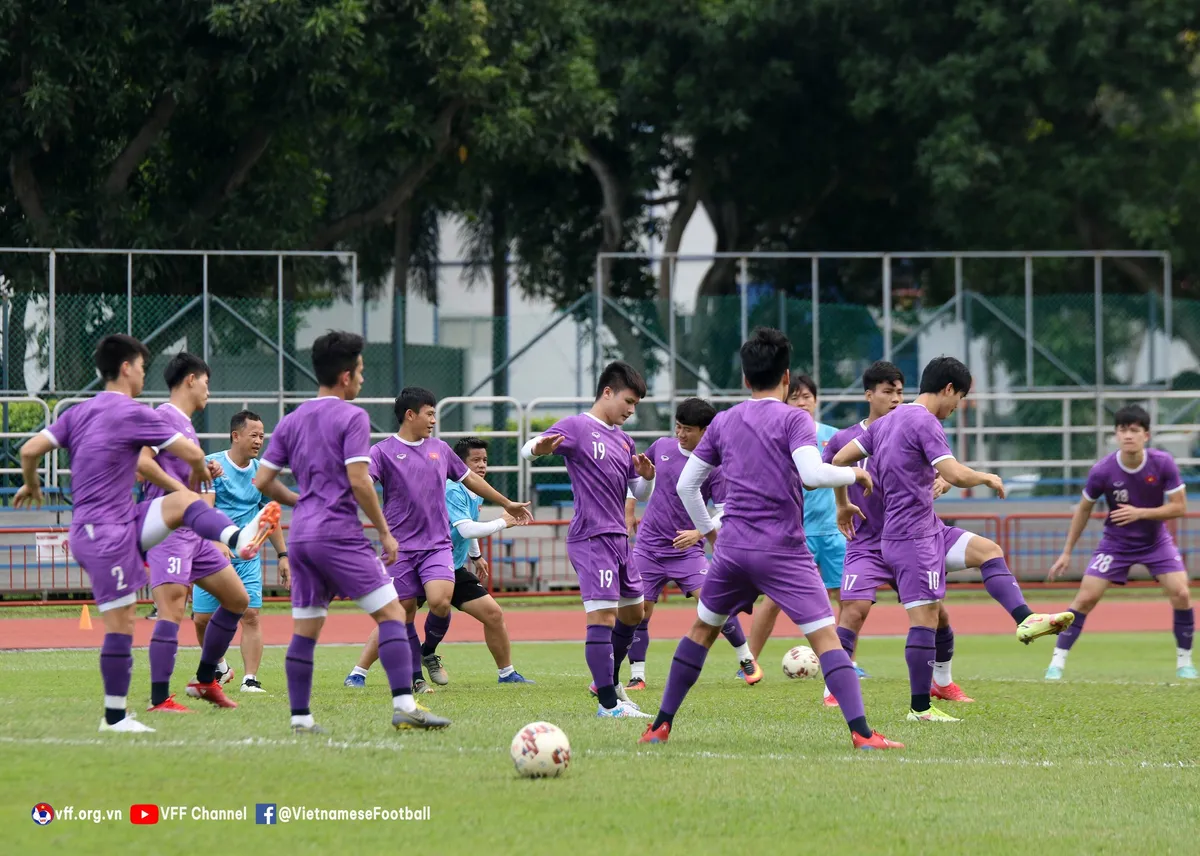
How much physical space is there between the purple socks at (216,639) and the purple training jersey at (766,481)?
3031 mm

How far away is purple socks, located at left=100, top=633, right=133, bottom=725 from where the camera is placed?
812cm

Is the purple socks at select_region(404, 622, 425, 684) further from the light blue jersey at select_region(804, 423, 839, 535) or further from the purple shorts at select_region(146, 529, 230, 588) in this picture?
the light blue jersey at select_region(804, 423, 839, 535)

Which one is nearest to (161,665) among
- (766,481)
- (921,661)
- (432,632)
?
(432,632)

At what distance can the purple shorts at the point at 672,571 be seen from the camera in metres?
11.8

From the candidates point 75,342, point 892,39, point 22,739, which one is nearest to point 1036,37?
point 892,39

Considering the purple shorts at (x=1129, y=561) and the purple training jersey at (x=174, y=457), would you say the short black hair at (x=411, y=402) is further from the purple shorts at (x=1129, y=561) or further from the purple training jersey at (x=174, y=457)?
the purple shorts at (x=1129, y=561)

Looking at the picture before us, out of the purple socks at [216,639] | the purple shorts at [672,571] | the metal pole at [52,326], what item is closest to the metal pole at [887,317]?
the metal pole at [52,326]

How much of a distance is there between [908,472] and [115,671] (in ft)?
14.8

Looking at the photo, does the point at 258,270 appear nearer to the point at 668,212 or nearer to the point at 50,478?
the point at 50,478

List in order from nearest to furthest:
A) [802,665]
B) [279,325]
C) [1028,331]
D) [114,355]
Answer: [114,355]
[802,665]
[279,325]
[1028,331]

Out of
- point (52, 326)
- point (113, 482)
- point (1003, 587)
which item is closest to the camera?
point (113, 482)

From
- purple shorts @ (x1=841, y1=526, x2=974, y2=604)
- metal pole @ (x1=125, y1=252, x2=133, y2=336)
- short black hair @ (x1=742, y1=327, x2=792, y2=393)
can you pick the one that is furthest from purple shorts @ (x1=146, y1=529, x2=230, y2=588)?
metal pole @ (x1=125, y1=252, x2=133, y2=336)

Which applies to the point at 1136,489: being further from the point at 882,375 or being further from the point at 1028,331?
the point at 1028,331

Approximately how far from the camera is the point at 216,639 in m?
9.64
